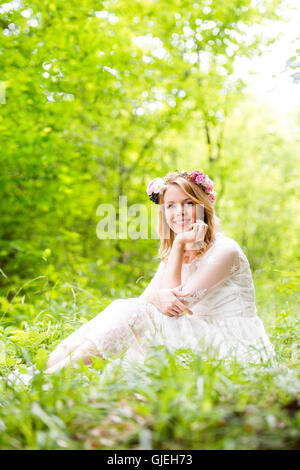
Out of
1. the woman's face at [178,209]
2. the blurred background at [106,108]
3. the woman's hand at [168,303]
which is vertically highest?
the blurred background at [106,108]

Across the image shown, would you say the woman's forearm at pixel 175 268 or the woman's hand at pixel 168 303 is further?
the woman's forearm at pixel 175 268

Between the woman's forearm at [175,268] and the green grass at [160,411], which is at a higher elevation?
the woman's forearm at [175,268]

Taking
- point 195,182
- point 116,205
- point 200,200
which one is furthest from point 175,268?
point 116,205

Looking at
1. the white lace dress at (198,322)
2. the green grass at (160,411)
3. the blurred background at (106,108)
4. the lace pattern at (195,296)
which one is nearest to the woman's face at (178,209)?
the white lace dress at (198,322)

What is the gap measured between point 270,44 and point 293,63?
3926mm

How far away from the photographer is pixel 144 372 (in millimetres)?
1807

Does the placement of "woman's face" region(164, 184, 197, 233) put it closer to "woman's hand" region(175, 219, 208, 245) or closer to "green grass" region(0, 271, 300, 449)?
"woman's hand" region(175, 219, 208, 245)

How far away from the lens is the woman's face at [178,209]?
2.95 metres

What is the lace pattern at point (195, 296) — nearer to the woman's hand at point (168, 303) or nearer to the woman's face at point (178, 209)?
the woman's hand at point (168, 303)

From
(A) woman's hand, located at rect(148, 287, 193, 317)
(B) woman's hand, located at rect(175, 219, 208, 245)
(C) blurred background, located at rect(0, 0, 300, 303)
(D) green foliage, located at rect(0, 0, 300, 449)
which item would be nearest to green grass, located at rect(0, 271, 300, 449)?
(D) green foliage, located at rect(0, 0, 300, 449)

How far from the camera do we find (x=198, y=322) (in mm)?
2646

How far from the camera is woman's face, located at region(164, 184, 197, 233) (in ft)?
9.68

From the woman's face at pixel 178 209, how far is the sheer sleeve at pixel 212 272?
1.05 feet
